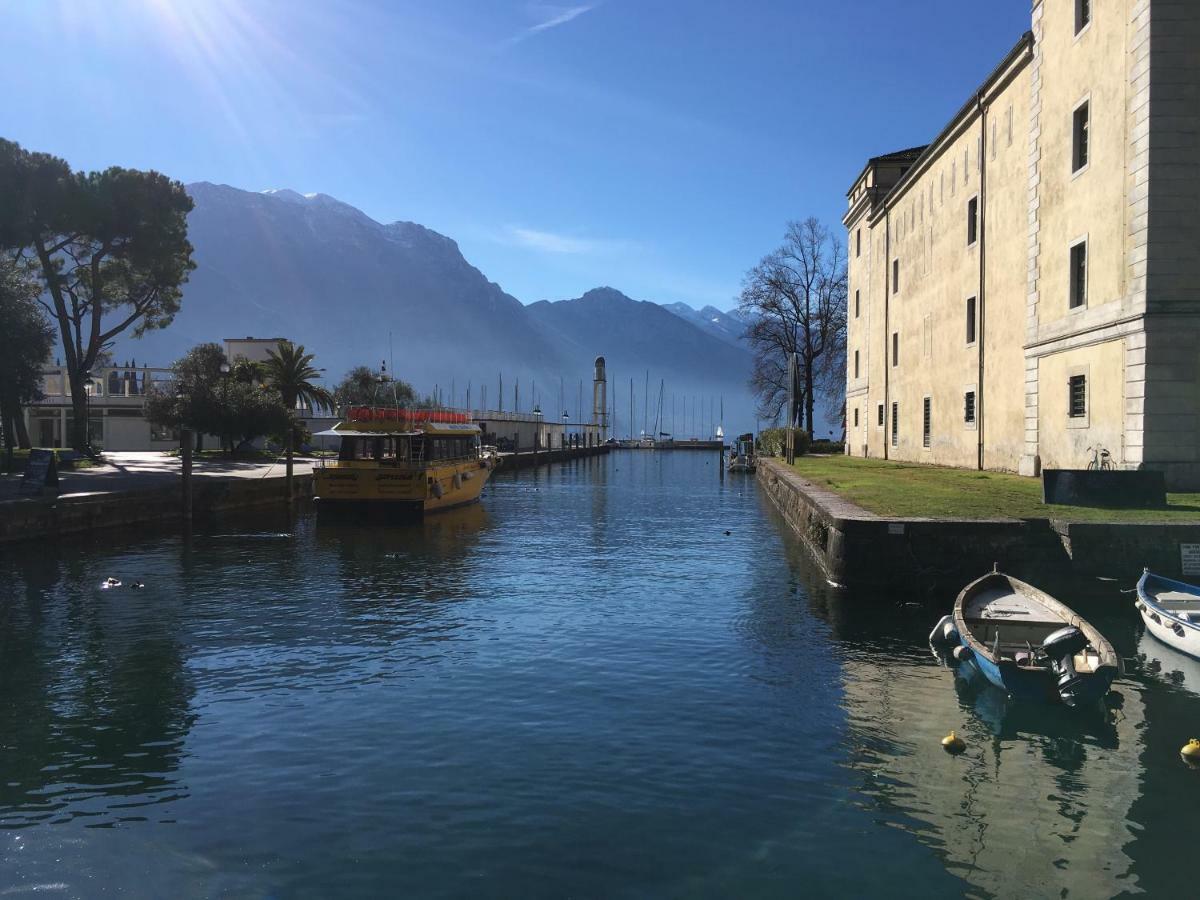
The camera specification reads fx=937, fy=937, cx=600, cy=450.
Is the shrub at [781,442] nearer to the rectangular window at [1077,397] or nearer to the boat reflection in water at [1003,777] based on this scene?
the rectangular window at [1077,397]

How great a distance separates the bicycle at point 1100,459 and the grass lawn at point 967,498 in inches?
57.3

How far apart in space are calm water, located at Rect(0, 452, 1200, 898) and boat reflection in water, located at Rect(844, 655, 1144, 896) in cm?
4

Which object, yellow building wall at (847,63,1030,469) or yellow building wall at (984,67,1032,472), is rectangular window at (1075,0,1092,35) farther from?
yellow building wall at (847,63,1030,469)

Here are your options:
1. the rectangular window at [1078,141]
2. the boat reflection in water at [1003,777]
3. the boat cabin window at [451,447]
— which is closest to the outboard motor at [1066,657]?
the boat reflection in water at [1003,777]

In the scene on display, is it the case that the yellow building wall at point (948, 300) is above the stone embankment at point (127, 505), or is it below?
above

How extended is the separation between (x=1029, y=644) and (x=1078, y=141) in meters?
18.5

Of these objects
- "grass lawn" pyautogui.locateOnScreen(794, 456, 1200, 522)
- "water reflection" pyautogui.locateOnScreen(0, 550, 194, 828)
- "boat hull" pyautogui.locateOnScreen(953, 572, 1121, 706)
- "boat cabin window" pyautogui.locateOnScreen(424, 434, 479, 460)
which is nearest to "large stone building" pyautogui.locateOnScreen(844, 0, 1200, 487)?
"grass lawn" pyautogui.locateOnScreen(794, 456, 1200, 522)

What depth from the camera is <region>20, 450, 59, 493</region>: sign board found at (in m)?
28.0

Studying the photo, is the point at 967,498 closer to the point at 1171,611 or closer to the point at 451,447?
the point at 1171,611

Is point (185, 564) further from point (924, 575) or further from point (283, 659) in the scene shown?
point (924, 575)

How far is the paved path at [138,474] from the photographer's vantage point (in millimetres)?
32284

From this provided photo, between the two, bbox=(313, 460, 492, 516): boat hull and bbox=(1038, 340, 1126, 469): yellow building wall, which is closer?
bbox=(1038, 340, 1126, 469): yellow building wall

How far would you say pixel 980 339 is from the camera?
114 feet

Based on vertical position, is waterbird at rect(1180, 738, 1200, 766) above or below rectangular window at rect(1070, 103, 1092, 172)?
below
